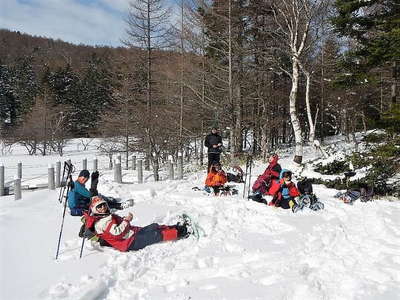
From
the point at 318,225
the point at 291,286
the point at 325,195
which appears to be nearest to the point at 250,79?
the point at 325,195

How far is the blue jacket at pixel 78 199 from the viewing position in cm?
863

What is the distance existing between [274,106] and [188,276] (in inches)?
849

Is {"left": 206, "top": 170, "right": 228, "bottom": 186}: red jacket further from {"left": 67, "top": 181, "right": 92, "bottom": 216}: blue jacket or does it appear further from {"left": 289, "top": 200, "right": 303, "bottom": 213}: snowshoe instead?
{"left": 67, "top": 181, "right": 92, "bottom": 216}: blue jacket

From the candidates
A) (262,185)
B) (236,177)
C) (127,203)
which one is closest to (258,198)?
(262,185)

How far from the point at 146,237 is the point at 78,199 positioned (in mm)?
2883

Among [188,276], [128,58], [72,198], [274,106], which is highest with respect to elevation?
[128,58]

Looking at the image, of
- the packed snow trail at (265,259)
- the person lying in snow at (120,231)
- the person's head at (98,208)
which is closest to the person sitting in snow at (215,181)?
the packed snow trail at (265,259)

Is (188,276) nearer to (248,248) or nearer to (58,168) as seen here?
(248,248)

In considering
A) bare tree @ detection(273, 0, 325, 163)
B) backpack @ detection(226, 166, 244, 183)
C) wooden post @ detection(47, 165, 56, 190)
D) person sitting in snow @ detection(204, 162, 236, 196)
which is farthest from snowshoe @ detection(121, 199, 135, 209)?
bare tree @ detection(273, 0, 325, 163)

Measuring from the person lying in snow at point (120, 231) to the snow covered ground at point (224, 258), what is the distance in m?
0.16

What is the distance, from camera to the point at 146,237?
6.70m

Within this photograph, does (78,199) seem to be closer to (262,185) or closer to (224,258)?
(224,258)

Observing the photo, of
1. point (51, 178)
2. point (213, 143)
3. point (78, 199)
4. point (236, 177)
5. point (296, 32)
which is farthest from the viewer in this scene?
point (296, 32)

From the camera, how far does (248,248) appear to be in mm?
6566
